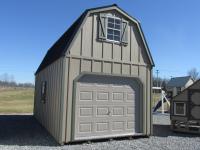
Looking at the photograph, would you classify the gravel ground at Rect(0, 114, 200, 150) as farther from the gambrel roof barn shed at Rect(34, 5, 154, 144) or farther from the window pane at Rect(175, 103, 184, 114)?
the window pane at Rect(175, 103, 184, 114)

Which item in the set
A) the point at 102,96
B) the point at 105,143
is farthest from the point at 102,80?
the point at 105,143

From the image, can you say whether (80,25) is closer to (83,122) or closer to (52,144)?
(83,122)

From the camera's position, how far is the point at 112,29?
10570 mm

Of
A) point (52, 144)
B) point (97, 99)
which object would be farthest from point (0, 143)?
point (97, 99)

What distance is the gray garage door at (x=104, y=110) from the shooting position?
9594 mm

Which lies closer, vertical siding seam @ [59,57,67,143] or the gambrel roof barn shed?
vertical siding seam @ [59,57,67,143]

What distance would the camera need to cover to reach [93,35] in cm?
1005

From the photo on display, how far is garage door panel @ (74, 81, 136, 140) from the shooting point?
9.59m

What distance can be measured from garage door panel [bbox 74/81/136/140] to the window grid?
78.6 inches

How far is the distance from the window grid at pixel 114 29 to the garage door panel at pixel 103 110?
2.00m

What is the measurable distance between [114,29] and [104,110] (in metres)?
3.57

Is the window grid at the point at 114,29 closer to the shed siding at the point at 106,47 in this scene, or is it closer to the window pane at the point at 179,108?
the shed siding at the point at 106,47

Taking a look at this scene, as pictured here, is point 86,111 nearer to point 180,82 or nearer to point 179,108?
point 179,108

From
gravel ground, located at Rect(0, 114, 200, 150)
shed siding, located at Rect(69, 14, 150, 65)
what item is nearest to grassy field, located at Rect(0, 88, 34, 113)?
Result: gravel ground, located at Rect(0, 114, 200, 150)
